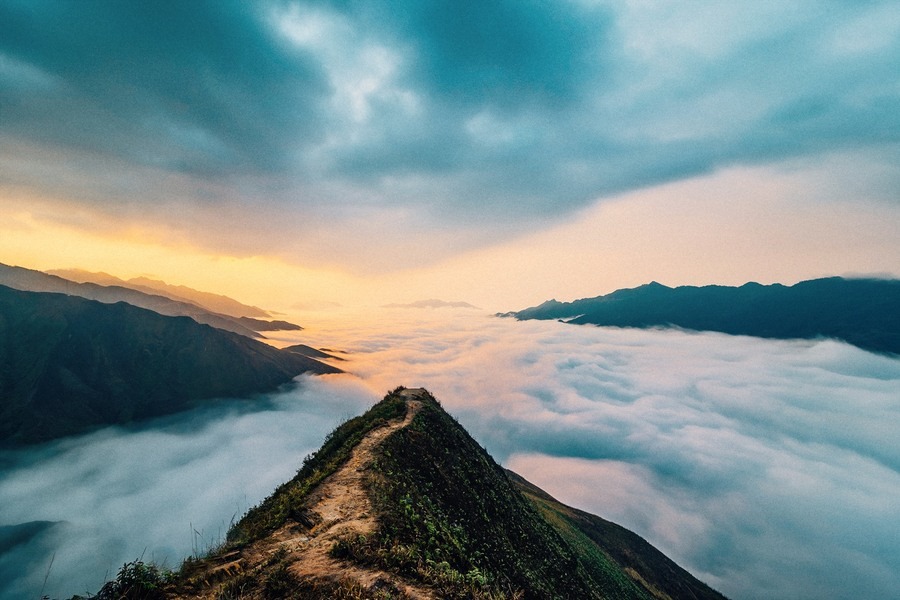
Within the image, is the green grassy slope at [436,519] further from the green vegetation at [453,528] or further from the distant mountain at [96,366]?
the distant mountain at [96,366]

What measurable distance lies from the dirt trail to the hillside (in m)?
0.05

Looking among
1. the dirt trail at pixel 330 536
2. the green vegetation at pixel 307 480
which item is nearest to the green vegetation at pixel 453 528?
the dirt trail at pixel 330 536

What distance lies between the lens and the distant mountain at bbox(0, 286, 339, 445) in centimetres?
14075

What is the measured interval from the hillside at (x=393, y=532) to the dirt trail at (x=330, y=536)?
48 millimetres

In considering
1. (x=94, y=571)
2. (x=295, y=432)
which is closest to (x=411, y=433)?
(x=94, y=571)

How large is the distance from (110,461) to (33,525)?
31.2 meters

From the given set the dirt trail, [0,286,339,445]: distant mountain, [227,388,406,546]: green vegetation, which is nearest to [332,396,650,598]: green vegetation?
the dirt trail

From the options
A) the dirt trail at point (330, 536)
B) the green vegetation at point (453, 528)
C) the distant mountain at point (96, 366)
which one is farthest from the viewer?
the distant mountain at point (96, 366)

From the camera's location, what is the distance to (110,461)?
5413 inches

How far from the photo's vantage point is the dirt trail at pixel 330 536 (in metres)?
10.4

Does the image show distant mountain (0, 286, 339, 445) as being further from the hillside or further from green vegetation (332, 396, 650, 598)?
green vegetation (332, 396, 650, 598)

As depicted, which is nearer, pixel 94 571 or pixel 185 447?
pixel 94 571

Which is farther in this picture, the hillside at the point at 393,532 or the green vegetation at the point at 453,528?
the green vegetation at the point at 453,528

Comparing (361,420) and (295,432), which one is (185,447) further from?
(361,420)
